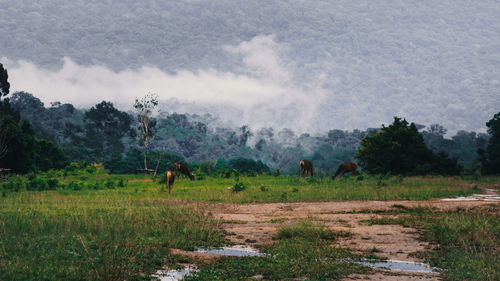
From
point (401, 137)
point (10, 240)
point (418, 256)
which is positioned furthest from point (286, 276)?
point (401, 137)

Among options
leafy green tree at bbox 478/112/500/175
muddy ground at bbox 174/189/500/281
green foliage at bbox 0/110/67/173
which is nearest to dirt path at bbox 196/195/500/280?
muddy ground at bbox 174/189/500/281

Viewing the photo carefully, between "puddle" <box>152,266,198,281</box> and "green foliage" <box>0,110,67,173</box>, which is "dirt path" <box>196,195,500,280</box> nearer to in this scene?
"puddle" <box>152,266,198,281</box>

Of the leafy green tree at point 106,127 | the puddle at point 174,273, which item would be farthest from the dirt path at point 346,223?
the leafy green tree at point 106,127

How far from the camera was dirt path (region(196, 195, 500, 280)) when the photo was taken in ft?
42.7

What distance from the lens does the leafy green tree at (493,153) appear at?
47.4 meters

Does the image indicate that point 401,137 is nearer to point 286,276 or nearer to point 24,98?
point 286,276

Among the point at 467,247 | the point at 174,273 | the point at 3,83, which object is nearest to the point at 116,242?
the point at 174,273

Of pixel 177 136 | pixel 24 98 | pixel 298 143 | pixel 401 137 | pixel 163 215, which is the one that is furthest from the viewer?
pixel 298 143

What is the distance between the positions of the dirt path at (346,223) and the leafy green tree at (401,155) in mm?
21893

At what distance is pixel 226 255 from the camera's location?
11820 millimetres

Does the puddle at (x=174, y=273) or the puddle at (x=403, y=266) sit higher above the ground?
the puddle at (x=174, y=273)

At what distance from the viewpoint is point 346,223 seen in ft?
56.5

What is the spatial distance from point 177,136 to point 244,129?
16868 mm

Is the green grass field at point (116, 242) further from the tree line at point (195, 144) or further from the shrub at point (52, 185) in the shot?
the tree line at point (195, 144)
